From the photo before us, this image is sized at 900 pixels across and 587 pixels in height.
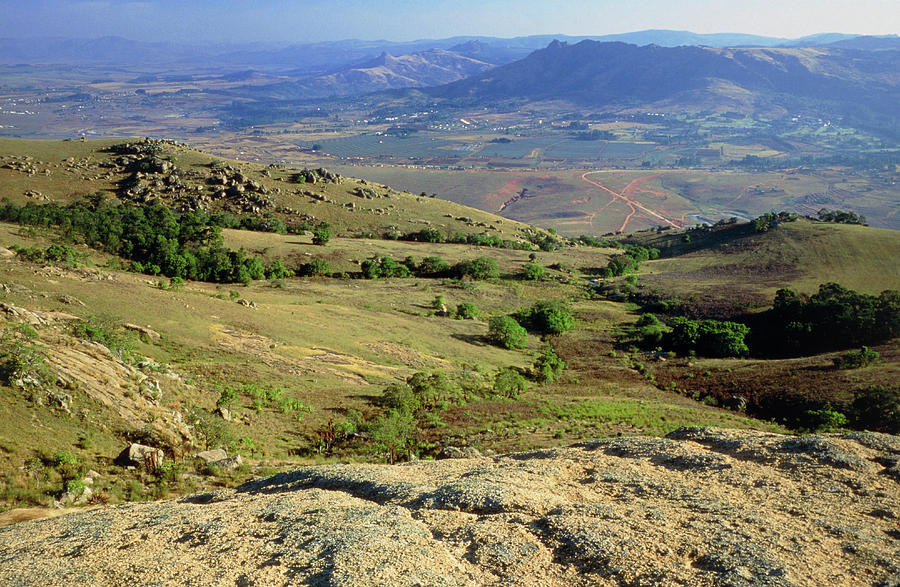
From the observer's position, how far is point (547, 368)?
134 feet

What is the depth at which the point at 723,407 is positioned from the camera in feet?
121

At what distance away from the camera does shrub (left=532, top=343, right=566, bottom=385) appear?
133 feet

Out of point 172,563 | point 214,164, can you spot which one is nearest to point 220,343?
point 172,563

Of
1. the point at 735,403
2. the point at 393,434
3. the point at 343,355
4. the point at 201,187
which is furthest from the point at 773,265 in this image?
the point at 201,187

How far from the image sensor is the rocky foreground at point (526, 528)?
1038cm

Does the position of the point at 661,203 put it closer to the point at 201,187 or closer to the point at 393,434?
the point at 201,187

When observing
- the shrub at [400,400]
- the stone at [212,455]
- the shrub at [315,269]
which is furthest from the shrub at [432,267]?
the stone at [212,455]

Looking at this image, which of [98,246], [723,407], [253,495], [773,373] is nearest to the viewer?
[253,495]

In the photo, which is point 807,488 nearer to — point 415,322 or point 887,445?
point 887,445

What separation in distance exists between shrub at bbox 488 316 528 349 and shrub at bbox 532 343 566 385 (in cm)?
256

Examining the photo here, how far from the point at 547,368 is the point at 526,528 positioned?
2938 centimetres

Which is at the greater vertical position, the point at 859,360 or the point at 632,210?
the point at 632,210

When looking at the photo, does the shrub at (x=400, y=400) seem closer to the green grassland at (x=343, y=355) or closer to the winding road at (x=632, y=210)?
the green grassland at (x=343, y=355)

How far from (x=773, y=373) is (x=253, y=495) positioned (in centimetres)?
3964
